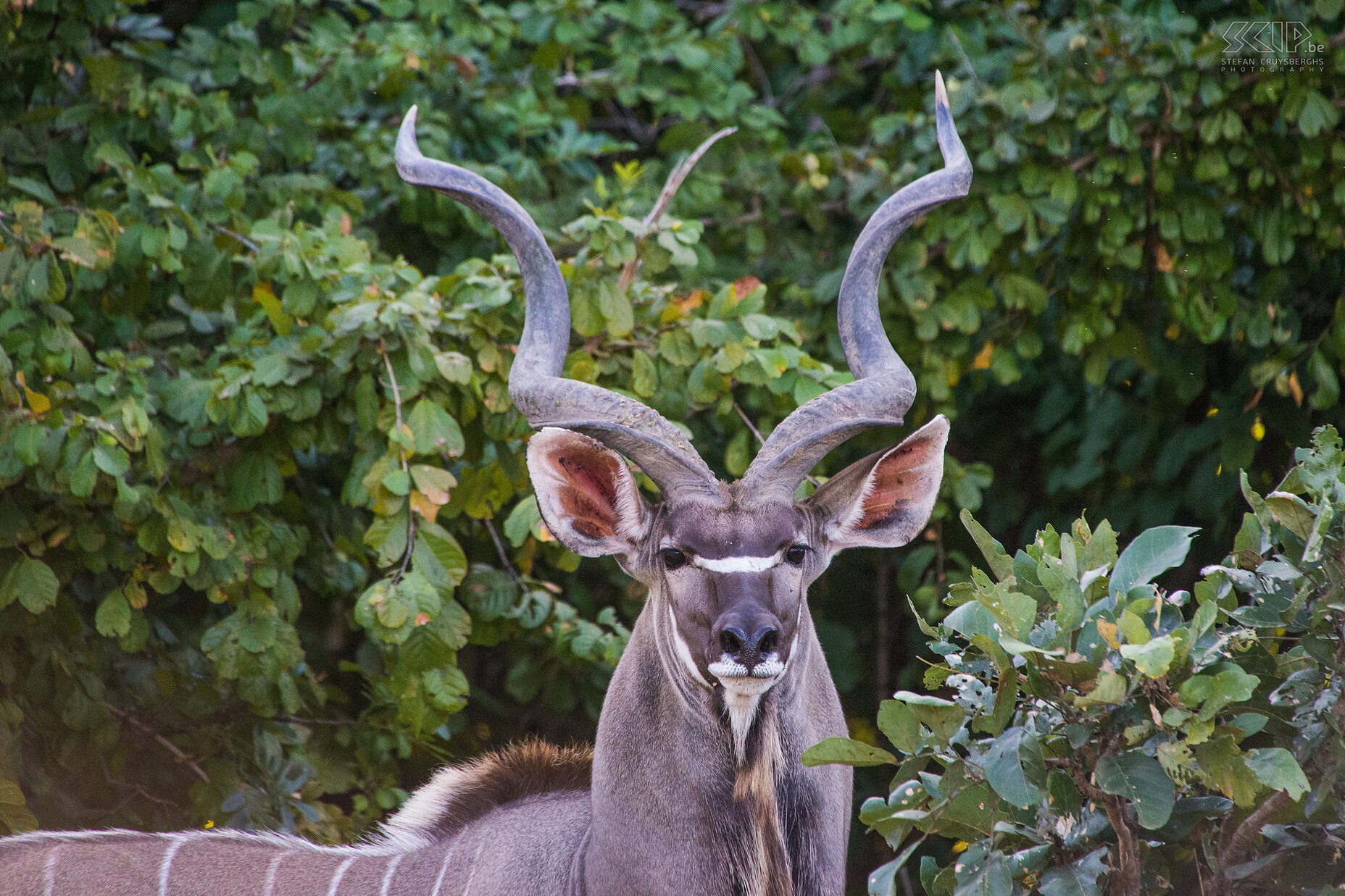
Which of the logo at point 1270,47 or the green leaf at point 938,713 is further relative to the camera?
the logo at point 1270,47

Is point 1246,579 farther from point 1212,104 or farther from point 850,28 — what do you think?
point 850,28

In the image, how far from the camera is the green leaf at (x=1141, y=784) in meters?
1.76

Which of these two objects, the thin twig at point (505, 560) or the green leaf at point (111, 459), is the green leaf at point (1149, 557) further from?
the green leaf at point (111, 459)

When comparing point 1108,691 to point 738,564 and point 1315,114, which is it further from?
point 1315,114

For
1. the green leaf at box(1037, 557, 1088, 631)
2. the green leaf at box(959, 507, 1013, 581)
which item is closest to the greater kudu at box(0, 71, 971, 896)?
the green leaf at box(959, 507, 1013, 581)

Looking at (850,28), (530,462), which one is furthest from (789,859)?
(850,28)

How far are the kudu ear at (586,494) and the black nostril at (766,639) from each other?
0.41m

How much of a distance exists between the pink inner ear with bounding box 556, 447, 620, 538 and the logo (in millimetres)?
2436

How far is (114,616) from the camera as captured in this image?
3117 millimetres

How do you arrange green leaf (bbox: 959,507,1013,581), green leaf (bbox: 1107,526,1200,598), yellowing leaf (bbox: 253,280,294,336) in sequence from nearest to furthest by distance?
green leaf (bbox: 1107,526,1200,598) → green leaf (bbox: 959,507,1013,581) → yellowing leaf (bbox: 253,280,294,336)

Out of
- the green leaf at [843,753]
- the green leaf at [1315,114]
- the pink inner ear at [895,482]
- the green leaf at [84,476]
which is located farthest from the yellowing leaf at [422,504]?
the green leaf at [1315,114]

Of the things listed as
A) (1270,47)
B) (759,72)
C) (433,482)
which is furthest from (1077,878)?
(759,72)

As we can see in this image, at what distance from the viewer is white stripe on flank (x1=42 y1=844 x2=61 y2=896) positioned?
253cm

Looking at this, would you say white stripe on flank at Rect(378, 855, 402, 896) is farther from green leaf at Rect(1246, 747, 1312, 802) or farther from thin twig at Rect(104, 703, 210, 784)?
green leaf at Rect(1246, 747, 1312, 802)
